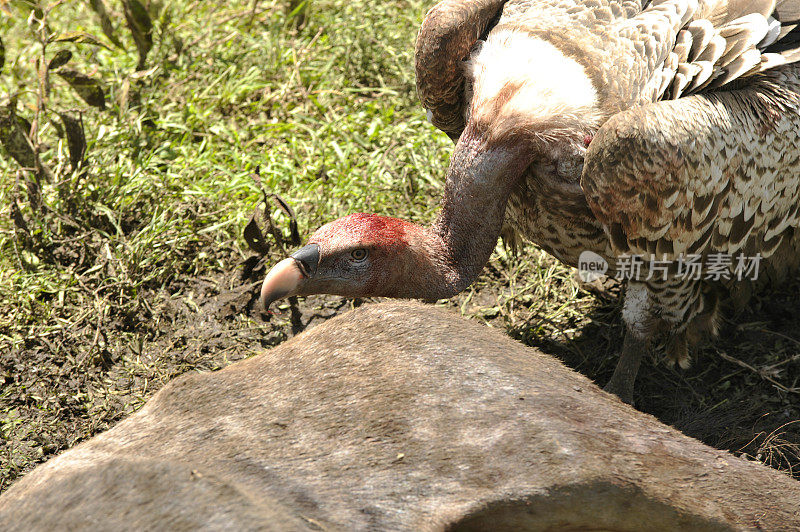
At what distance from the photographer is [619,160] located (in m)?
3.13

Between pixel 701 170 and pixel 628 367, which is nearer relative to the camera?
pixel 701 170

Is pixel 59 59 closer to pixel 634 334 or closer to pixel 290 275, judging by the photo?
pixel 290 275

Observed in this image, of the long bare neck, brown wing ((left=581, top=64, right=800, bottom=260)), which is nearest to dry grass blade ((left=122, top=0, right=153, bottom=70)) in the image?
the long bare neck


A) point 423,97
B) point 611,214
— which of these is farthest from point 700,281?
point 423,97

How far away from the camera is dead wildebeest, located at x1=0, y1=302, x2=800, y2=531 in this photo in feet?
6.32

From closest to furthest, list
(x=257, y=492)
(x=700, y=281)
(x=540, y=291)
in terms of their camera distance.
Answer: (x=257, y=492) → (x=700, y=281) → (x=540, y=291)

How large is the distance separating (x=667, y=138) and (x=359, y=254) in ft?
4.55

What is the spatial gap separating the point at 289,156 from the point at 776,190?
2911mm

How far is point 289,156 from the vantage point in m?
5.21

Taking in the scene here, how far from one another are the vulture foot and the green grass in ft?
0.71

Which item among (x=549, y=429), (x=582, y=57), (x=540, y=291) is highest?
(x=582, y=57)

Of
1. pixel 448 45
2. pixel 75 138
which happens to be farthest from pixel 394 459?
pixel 75 138

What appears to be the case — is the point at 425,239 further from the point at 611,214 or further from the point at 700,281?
the point at 700,281

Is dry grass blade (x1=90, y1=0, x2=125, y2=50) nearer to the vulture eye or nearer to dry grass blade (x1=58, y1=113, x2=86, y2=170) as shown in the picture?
dry grass blade (x1=58, y1=113, x2=86, y2=170)
